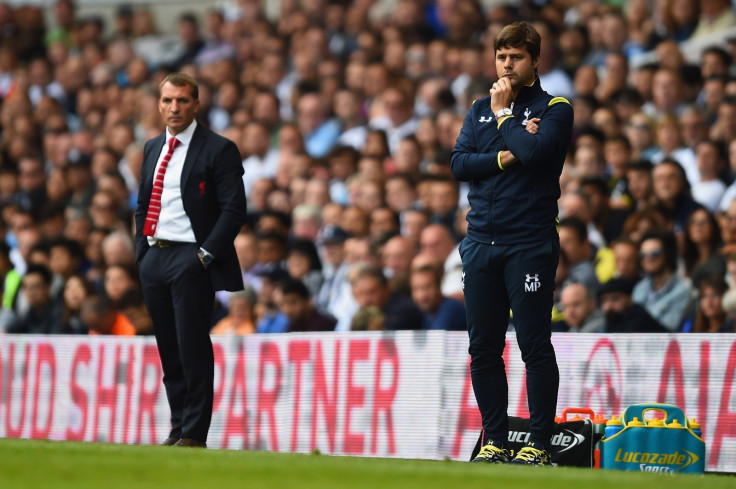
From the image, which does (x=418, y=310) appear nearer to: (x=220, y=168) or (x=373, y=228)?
(x=373, y=228)

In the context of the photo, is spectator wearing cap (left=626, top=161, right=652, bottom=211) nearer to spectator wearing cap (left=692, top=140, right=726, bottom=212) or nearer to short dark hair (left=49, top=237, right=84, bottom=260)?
spectator wearing cap (left=692, top=140, right=726, bottom=212)

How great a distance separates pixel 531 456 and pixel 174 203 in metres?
2.94

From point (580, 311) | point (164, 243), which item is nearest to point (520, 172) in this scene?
point (164, 243)

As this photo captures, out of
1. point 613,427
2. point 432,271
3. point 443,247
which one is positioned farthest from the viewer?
point 443,247

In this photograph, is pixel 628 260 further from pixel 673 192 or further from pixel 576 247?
pixel 673 192

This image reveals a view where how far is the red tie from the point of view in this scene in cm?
864

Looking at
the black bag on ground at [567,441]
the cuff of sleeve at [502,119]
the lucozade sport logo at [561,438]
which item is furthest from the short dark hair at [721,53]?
the cuff of sleeve at [502,119]

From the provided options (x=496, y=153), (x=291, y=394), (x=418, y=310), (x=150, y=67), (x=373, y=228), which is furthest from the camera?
(x=150, y=67)

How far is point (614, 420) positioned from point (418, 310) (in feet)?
12.0

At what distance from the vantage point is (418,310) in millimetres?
11469

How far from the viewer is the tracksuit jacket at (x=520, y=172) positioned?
7.09 m

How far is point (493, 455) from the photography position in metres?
7.21

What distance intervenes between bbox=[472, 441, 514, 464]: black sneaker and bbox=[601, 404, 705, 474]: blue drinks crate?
0.90 meters

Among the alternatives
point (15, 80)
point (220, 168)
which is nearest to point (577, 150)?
point (220, 168)
